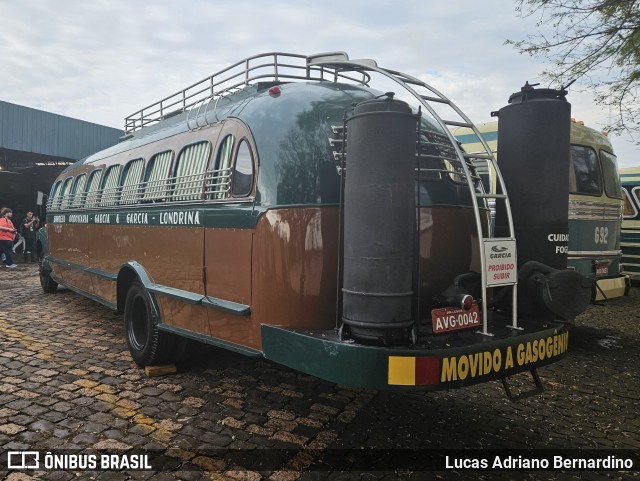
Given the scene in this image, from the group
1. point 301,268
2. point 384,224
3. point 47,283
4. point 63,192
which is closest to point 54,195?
point 63,192

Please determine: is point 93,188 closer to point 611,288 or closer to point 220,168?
point 220,168

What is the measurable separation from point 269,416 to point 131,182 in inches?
132

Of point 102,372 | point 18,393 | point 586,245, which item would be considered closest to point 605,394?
point 586,245

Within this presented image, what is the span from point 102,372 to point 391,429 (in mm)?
2977

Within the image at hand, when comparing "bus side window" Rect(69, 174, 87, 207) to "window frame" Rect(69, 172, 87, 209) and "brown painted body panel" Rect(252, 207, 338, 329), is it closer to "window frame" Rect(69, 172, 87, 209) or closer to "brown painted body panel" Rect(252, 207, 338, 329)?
"window frame" Rect(69, 172, 87, 209)

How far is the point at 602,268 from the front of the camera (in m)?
7.11

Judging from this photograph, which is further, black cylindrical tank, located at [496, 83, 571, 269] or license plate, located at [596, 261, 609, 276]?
license plate, located at [596, 261, 609, 276]

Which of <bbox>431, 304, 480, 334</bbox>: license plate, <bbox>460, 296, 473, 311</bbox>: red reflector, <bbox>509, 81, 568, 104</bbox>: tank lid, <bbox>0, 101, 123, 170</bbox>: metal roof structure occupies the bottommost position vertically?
<bbox>431, 304, 480, 334</bbox>: license plate

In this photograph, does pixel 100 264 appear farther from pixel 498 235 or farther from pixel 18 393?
pixel 498 235

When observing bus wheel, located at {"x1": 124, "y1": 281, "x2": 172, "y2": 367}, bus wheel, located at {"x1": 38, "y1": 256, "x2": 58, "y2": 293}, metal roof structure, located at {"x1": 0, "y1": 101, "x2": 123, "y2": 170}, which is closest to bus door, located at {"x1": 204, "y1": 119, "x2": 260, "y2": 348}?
bus wheel, located at {"x1": 124, "y1": 281, "x2": 172, "y2": 367}

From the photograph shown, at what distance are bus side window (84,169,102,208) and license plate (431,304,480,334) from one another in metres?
5.36

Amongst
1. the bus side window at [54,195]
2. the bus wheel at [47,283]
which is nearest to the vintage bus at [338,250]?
the bus side window at [54,195]

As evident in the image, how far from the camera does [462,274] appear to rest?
3586mm

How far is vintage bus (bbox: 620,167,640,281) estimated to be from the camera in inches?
452
